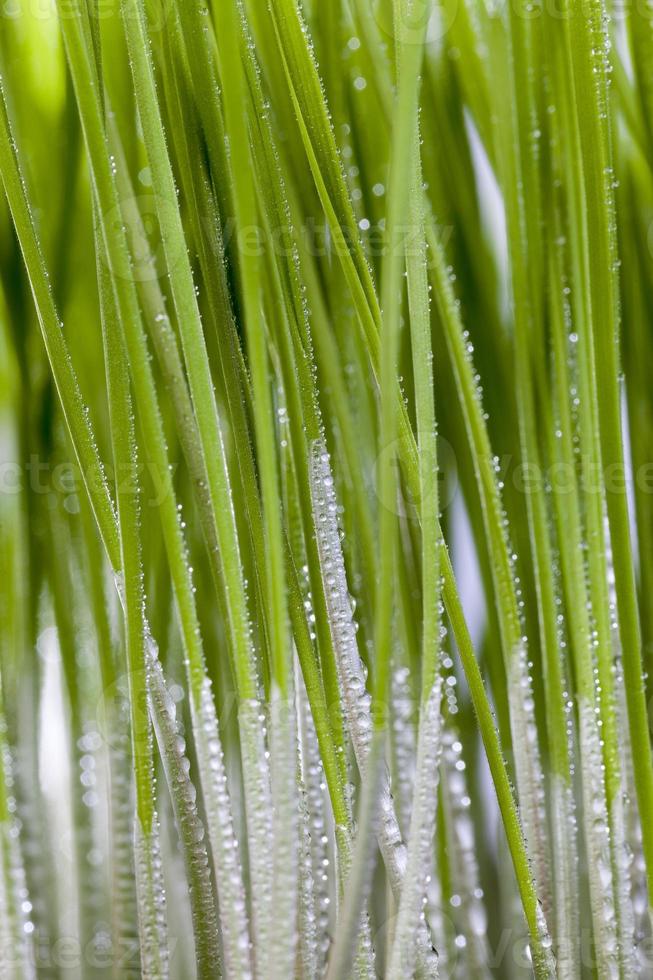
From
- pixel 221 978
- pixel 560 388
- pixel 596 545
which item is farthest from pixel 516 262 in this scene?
pixel 221 978

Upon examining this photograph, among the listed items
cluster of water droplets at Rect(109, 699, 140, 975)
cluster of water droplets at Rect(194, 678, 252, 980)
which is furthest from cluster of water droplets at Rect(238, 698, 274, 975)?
cluster of water droplets at Rect(109, 699, 140, 975)

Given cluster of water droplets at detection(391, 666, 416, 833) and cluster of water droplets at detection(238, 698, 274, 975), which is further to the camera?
cluster of water droplets at detection(391, 666, 416, 833)

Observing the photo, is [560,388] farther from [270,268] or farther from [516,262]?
[270,268]

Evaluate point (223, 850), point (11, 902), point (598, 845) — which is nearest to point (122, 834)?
point (11, 902)

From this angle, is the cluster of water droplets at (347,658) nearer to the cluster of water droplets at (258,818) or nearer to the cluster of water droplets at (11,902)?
the cluster of water droplets at (258,818)

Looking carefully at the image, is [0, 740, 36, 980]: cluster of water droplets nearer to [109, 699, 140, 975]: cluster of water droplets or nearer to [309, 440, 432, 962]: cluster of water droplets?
[109, 699, 140, 975]: cluster of water droplets

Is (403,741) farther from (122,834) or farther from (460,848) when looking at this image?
(122,834)

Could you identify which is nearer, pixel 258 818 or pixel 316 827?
pixel 258 818

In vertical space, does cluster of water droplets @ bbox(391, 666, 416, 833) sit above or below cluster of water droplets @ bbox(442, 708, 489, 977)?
above

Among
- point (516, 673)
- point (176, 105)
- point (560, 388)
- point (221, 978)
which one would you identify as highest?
point (176, 105)

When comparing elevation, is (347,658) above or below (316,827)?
above

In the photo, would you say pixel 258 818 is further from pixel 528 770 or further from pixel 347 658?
pixel 528 770
